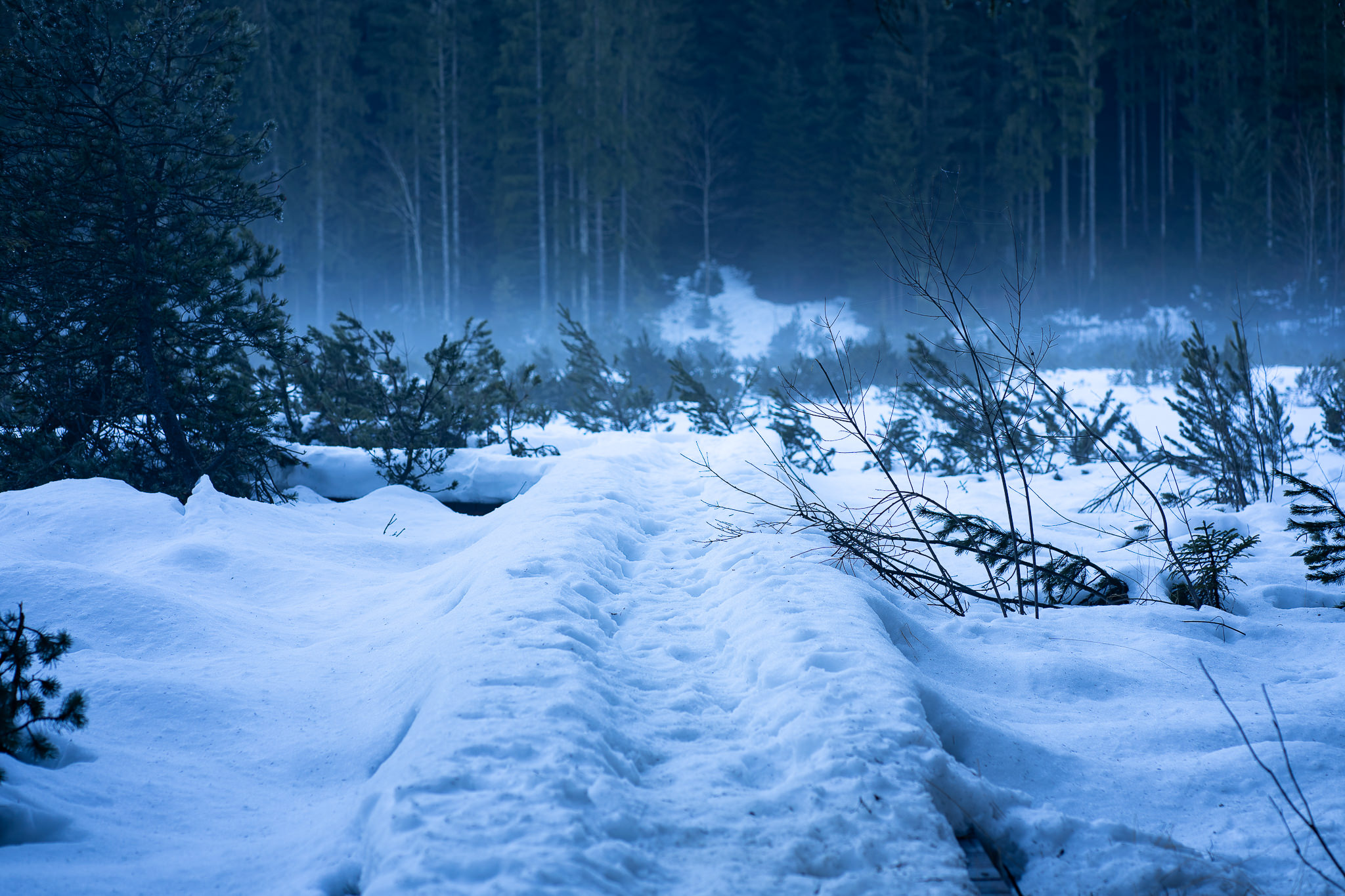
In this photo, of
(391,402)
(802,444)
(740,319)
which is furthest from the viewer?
(740,319)

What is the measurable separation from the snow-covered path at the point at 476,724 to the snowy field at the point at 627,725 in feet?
0.04

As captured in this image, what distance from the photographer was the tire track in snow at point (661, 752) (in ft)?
6.91

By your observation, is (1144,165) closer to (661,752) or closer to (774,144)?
(774,144)

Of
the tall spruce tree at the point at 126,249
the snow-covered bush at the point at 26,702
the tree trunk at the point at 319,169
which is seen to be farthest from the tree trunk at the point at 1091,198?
the snow-covered bush at the point at 26,702

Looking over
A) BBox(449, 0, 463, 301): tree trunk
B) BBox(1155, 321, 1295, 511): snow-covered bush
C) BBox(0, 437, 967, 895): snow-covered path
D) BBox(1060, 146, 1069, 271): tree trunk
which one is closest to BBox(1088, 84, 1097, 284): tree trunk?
BBox(1060, 146, 1069, 271): tree trunk

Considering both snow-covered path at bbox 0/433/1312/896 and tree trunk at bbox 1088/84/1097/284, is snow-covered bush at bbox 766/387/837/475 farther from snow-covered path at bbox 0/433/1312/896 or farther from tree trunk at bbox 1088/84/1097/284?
tree trunk at bbox 1088/84/1097/284

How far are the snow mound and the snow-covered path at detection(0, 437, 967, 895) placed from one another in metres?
26.7

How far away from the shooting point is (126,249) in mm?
6812

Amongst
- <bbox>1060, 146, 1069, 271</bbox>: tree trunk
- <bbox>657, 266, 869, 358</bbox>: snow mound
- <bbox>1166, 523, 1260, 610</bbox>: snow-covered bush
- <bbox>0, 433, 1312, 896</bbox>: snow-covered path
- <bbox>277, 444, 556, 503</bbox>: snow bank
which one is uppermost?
<bbox>1060, 146, 1069, 271</bbox>: tree trunk

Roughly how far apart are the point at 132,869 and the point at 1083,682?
3720mm

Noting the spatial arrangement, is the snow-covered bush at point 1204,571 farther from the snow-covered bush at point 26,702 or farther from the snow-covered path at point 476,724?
the snow-covered bush at point 26,702

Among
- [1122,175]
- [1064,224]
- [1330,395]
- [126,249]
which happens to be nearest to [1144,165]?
[1122,175]

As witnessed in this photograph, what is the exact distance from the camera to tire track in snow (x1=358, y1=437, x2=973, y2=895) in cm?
211

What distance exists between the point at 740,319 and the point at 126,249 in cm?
3040
